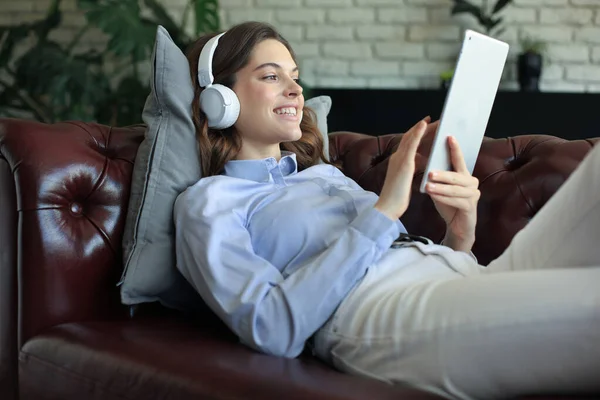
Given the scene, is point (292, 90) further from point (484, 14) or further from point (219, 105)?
point (484, 14)

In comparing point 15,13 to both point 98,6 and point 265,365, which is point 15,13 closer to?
point 98,6

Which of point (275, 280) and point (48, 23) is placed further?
point (48, 23)

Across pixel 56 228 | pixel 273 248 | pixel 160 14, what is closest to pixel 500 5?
pixel 160 14

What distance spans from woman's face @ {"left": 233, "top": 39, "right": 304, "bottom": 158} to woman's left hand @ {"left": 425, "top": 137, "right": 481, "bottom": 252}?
336mm

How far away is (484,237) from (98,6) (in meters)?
2.41

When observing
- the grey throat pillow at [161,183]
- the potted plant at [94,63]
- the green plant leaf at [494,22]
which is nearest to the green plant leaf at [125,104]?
the potted plant at [94,63]

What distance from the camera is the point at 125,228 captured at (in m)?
1.46

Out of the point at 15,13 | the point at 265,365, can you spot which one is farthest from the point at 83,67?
the point at 265,365

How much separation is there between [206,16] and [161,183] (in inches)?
88.0

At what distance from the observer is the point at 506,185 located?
1.52 m

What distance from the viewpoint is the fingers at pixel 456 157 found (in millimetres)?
1299

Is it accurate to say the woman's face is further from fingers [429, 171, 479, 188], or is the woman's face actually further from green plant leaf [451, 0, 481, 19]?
green plant leaf [451, 0, 481, 19]

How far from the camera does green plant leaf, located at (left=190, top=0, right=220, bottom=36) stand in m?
3.47

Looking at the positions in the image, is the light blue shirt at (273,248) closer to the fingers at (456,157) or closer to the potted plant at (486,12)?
the fingers at (456,157)
